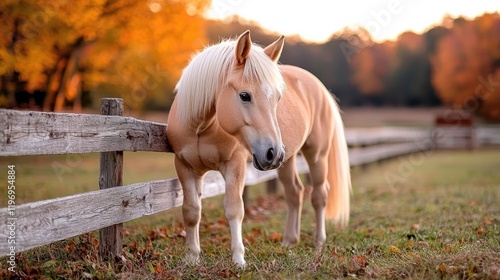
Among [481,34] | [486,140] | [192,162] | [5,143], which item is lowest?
[486,140]

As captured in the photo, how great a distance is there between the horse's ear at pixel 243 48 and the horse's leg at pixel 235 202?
0.87 meters

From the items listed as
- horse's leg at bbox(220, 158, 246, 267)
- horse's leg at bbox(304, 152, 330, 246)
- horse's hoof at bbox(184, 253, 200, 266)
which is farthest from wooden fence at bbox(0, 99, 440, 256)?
horse's leg at bbox(304, 152, 330, 246)

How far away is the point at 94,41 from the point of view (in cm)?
1521

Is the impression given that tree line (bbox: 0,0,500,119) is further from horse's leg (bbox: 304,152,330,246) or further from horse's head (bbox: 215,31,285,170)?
horse's leg (bbox: 304,152,330,246)

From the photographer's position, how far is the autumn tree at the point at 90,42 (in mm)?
12539

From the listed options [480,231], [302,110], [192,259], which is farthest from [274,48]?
[480,231]

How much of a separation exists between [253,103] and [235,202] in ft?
2.91

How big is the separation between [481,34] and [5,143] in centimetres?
3779

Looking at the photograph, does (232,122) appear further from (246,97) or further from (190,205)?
(190,205)

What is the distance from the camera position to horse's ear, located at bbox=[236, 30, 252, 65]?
368cm

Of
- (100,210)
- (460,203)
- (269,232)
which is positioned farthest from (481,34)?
(100,210)

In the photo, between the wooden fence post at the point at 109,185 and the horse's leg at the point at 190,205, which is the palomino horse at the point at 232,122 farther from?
the wooden fence post at the point at 109,185

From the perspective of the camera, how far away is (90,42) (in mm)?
15328

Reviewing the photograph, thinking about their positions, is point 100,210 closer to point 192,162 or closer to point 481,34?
point 192,162
